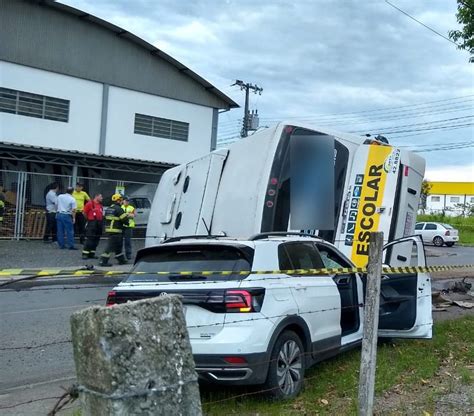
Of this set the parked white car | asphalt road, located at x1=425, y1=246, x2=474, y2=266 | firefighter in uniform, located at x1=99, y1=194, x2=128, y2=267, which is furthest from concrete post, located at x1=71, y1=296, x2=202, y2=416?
the parked white car

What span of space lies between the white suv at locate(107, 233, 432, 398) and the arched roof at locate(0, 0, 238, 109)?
19614 mm

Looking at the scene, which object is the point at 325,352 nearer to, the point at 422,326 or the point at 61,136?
the point at 422,326

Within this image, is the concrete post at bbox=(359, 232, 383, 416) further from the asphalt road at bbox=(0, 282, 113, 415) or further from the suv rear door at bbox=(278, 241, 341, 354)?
the asphalt road at bbox=(0, 282, 113, 415)

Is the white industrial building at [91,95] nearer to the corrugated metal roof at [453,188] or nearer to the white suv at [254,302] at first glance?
the white suv at [254,302]

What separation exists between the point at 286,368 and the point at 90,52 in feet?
73.6

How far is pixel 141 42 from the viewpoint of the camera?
87.0ft

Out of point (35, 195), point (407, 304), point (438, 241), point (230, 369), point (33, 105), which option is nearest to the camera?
point (230, 369)

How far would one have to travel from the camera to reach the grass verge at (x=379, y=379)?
16.6ft

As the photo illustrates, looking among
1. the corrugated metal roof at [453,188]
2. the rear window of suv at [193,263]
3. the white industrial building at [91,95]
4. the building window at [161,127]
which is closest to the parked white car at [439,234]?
the white industrial building at [91,95]

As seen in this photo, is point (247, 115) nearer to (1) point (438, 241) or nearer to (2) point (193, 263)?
(1) point (438, 241)

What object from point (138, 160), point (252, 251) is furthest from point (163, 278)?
point (138, 160)

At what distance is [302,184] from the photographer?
9.81 m

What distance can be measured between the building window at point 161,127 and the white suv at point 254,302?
2135cm

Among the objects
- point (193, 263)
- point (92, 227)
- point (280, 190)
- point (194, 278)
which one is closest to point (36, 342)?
point (193, 263)
